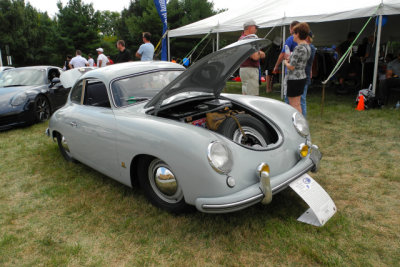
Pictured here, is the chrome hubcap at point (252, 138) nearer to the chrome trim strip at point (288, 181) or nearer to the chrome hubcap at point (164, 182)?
the chrome trim strip at point (288, 181)

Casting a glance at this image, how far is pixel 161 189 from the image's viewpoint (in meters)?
2.49

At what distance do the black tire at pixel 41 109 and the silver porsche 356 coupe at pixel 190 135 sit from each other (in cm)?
306

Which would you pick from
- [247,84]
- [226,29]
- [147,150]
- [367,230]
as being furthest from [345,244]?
[226,29]

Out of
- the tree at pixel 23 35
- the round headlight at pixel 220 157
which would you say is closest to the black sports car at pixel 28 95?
the round headlight at pixel 220 157

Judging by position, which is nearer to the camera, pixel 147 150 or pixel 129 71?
pixel 147 150

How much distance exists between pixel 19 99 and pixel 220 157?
17.6 ft

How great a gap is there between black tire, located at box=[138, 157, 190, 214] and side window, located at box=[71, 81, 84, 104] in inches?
62.5

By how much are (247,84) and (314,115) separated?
1.87 m

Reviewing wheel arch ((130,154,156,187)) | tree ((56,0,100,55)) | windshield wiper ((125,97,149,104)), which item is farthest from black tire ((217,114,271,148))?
tree ((56,0,100,55))

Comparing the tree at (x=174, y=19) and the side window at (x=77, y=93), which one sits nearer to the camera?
the side window at (x=77, y=93)

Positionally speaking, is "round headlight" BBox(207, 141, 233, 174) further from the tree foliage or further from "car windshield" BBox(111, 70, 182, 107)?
the tree foliage

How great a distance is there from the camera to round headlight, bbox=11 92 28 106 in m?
5.78

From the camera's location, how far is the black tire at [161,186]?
2.37 meters

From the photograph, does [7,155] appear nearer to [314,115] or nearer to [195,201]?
[195,201]
